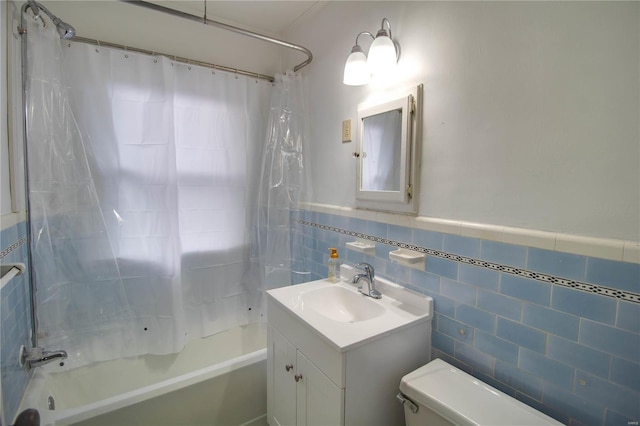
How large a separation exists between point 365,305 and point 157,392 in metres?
1.13

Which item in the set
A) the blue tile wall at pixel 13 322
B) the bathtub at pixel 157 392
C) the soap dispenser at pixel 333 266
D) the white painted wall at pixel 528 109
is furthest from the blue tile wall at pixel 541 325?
the blue tile wall at pixel 13 322

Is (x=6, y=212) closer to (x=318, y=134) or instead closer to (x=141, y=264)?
(x=141, y=264)

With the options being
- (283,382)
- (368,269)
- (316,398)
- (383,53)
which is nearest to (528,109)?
(383,53)

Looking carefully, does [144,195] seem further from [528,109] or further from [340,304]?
[528,109]

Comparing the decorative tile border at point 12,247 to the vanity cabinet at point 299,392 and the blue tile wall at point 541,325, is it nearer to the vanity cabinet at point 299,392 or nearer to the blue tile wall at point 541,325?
the vanity cabinet at point 299,392

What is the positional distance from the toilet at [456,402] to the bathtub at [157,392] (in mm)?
1006

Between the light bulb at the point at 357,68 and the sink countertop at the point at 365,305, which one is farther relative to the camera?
the light bulb at the point at 357,68

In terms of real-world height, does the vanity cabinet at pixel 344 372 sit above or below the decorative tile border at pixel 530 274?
below

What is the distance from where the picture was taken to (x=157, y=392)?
4.72 feet

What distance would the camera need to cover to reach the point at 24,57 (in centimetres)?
134

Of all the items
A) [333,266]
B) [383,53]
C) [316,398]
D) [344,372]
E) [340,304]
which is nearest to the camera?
[344,372]

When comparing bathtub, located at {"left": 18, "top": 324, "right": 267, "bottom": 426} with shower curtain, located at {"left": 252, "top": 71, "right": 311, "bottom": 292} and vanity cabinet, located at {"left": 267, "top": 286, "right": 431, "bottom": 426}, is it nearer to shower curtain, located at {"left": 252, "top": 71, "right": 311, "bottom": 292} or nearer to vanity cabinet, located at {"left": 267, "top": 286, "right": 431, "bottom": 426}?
vanity cabinet, located at {"left": 267, "top": 286, "right": 431, "bottom": 426}

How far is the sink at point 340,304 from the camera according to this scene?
1419 millimetres

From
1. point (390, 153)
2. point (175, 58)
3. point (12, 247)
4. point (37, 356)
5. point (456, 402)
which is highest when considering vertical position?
point (175, 58)
